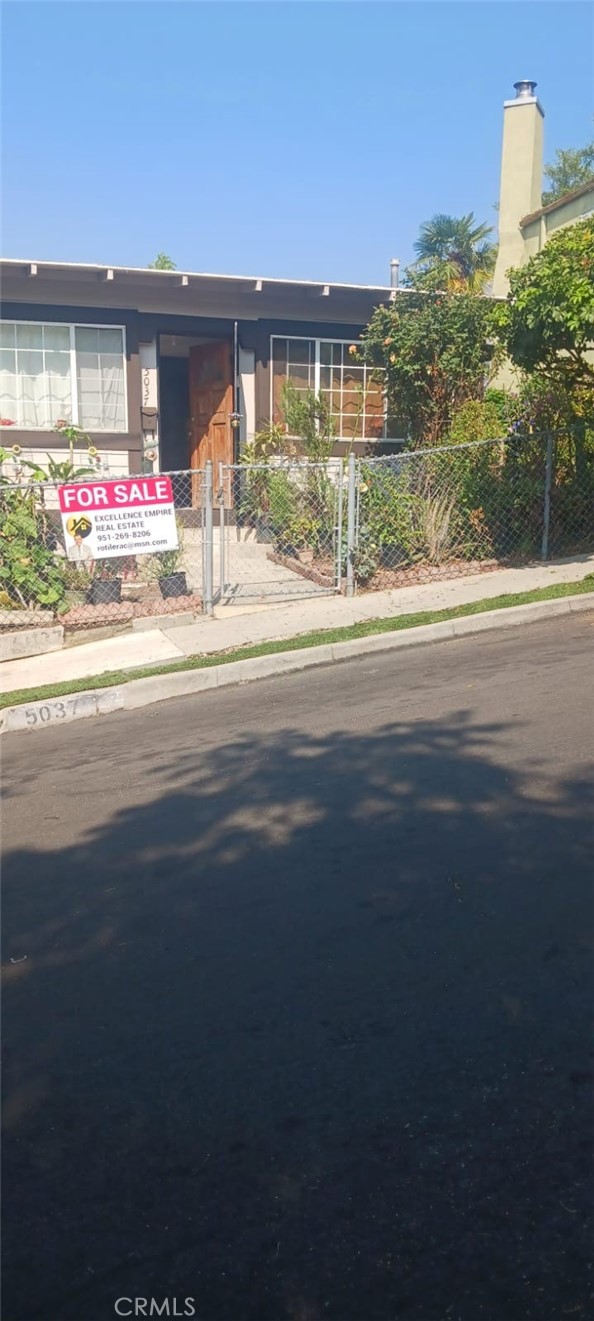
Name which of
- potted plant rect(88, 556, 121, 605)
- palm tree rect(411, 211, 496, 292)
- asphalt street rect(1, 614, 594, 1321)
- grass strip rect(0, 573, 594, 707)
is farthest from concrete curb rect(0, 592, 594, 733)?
palm tree rect(411, 211, 496, 292)

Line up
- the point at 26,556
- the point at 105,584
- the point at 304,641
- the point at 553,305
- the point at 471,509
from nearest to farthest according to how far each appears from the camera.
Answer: the point at 304,641 < the point at 553,305 < the point at 26,556 < the point at 105,584 < the point at 471,509

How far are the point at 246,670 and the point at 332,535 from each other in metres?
3.68

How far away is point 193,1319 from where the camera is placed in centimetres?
249

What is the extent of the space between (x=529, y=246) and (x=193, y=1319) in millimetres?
17946

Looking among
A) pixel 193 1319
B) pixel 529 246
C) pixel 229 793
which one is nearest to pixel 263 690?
pixel 229 793

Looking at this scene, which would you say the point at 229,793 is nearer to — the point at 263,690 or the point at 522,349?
the point at 263,690

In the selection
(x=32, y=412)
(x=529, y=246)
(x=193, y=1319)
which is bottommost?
(x=193, y=1319)

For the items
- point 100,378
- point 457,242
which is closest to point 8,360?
point 100,378

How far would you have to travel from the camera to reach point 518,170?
18.0 metres

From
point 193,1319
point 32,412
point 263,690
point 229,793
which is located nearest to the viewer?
point 193,1319

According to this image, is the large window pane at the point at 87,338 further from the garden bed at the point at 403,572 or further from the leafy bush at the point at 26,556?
the garden bed at the point at 403,572

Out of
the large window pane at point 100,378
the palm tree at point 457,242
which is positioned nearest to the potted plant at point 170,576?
the large window pane at point 100,378

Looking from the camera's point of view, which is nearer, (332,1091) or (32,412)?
(332,1091)

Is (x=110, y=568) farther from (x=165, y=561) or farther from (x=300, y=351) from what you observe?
(x=300, y=351)
